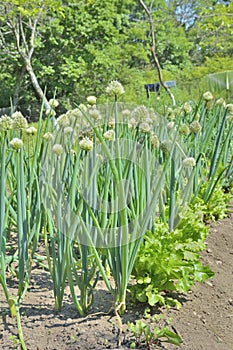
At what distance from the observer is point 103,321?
1.39 meters

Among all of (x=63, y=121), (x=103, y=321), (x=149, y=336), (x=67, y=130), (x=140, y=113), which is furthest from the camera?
(x=63, y=121)

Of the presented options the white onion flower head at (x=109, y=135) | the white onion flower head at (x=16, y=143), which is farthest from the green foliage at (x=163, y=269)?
the white onion flower head at (x=16, y=143)

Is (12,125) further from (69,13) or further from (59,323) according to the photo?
(69,13)

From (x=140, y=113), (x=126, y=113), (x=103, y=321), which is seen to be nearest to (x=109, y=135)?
(x=140, y=113)

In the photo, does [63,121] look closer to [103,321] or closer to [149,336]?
[103,321]

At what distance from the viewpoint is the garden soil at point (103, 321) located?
4.26 ft

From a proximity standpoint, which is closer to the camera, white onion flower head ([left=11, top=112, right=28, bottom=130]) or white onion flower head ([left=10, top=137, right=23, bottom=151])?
white onion flower head ([left=10, top=137, right=23, bottom=151])

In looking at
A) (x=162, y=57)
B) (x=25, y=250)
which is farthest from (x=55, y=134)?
(x=162, y=57)

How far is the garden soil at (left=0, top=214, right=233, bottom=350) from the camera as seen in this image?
1.30 metres


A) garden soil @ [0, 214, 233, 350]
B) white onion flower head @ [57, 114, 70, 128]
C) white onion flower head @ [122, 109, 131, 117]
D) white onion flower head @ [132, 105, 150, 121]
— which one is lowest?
garden soil @ [0, 214, 233, 350]

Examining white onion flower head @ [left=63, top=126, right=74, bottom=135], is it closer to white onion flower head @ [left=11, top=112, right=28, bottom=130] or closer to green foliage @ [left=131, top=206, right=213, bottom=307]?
white onion flower head @ [left=11, top=112, right=28, bottom=130]

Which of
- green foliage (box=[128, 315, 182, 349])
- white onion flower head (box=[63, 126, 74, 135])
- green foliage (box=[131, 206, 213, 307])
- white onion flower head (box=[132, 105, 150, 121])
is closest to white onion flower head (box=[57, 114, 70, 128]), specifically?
white onion flower head (box=[63, 126, 74, 135])

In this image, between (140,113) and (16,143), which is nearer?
(16,143)

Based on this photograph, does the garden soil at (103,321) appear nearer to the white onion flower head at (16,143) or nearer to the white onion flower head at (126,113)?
the white onion flower head at (16,143)
